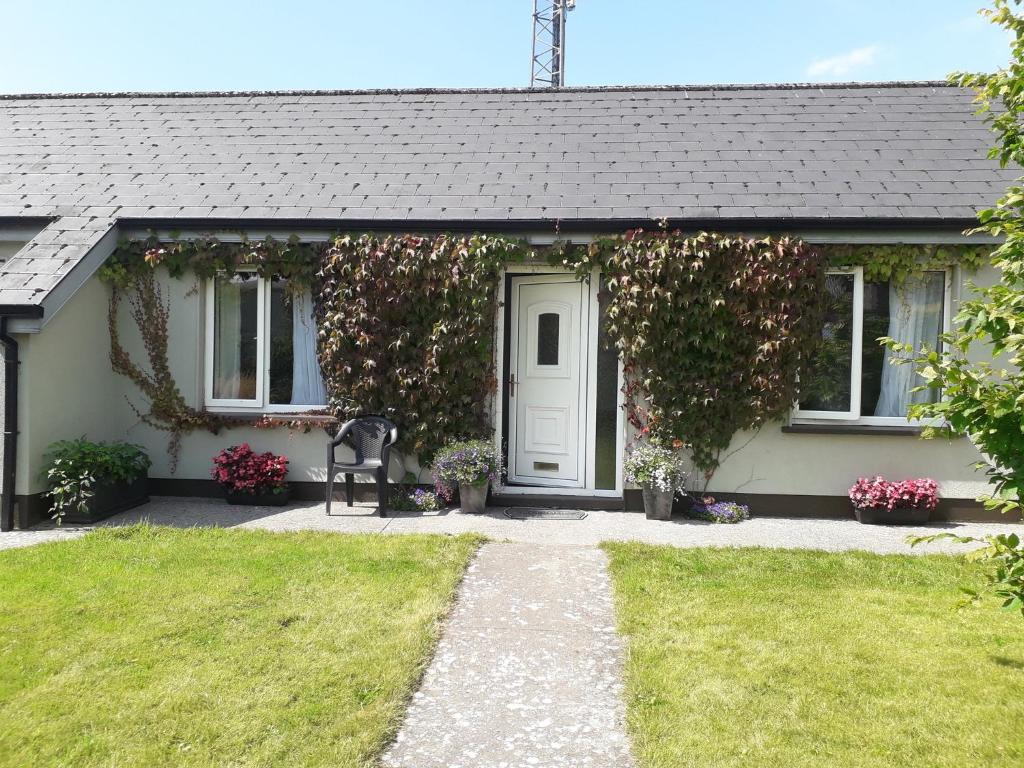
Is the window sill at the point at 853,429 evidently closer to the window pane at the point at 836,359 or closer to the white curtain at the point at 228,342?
the window pane at the point at 836,359

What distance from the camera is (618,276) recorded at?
7.52m

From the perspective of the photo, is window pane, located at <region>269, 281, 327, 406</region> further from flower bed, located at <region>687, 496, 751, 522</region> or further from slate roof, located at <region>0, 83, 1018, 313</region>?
flower bed, located at <region>687, 496, 751, 522</region>

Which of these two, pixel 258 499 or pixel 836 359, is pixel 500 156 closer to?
pixel 836 359

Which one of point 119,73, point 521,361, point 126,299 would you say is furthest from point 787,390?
point 119,73

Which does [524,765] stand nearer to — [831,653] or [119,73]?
[831,653]

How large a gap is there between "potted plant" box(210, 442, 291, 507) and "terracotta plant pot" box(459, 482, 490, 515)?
1.94 m

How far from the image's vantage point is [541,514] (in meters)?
7.42

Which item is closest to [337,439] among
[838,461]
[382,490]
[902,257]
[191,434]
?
[382,490]

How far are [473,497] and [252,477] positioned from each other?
7.71 feet

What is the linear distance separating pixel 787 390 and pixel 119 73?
12.7 m

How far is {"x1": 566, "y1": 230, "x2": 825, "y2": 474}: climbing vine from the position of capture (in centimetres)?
725

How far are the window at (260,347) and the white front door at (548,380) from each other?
2.22m

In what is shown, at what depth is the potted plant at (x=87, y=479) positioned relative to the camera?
22.1 feet

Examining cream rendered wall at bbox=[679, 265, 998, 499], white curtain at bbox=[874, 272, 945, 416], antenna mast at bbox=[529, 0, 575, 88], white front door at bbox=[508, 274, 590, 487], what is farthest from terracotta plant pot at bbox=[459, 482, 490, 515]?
antenna mast at bbox=[529, 0, 575, 88]
